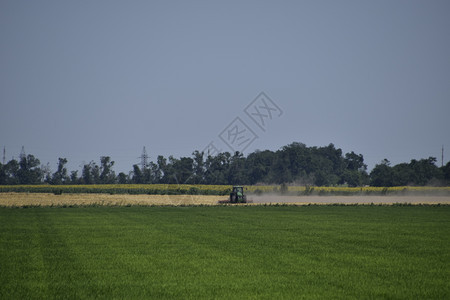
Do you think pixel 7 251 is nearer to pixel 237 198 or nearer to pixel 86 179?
pixel 237 198

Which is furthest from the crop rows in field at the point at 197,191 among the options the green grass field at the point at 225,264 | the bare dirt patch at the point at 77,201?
the green grass field at the point at 225,264

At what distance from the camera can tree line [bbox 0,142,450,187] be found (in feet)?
486

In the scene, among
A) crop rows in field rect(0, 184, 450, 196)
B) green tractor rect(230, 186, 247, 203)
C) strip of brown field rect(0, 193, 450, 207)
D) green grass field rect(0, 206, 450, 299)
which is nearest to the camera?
green grass field rect(0, 206, 450, 299)

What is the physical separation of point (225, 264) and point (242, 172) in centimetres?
15025

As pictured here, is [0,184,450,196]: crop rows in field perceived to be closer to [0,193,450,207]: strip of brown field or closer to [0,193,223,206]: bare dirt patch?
[0,193,450,207]: strip of brown field

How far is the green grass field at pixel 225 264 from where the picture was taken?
13.1 meters

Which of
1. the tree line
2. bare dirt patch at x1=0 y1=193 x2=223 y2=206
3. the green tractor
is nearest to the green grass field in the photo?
bare dirt patch at x1=0 y1=193 x2=223 y2=206

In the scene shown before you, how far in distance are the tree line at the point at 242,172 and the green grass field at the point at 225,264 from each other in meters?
117

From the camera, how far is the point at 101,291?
13102 millimetres

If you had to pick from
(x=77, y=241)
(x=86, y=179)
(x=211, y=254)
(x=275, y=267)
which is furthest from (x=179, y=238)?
(x=86, y=179)

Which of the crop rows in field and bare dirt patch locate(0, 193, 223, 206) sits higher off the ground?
the crop rows in field

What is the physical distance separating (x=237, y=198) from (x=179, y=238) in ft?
148

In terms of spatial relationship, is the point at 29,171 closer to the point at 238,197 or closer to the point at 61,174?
the point at 61,174

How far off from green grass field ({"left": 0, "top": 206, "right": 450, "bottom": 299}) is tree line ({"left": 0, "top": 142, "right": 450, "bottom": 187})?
11723 centimetres
